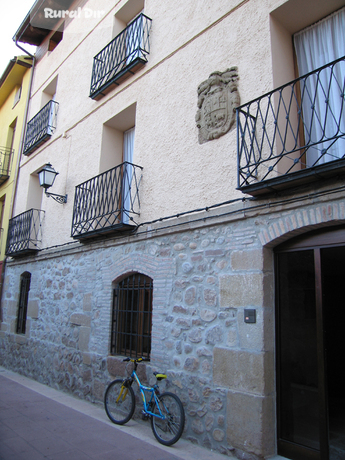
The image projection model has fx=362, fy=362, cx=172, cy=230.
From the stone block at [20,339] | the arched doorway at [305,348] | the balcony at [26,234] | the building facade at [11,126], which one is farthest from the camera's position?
the building facade at [11,126]

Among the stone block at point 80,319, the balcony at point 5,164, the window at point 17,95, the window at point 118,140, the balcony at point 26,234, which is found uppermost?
the window at point 17,95

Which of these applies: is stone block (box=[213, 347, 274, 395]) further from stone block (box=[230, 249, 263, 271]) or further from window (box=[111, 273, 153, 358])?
window (box=[111, 273, 153, 358])

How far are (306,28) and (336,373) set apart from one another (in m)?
4.50

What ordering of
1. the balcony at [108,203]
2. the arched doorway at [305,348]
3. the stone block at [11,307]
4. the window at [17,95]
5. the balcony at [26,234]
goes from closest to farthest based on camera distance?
the arched doorway at [305,348], the balcony at [108,203], the balcony at [26,234], the stone block at [11,307], the window at [17,95]

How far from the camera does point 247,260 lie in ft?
13.1

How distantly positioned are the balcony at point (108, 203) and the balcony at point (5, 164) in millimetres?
5678

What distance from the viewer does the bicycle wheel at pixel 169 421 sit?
13.4 feet

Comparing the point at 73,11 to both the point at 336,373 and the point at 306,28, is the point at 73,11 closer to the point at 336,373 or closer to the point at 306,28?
the point at 306,28

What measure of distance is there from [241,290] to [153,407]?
1.87 metres

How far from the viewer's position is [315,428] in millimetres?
3572

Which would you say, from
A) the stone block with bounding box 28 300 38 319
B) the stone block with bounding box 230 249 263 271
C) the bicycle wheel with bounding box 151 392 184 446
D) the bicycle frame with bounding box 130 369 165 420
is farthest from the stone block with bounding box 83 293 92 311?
the stone block with bounding box 230 249 263 271

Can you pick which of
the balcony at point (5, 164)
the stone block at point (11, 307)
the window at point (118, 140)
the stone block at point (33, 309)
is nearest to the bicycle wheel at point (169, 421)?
the window at point (118, 140)

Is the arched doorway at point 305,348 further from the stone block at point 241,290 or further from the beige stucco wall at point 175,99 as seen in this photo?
the beige stucco wall at point 175,99

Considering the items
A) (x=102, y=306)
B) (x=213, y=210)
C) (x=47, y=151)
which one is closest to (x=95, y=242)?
(x=102, y=306)
